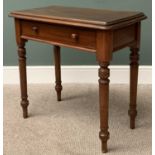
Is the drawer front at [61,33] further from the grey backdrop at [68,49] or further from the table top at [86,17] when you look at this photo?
the grey backdrop at [68,49]

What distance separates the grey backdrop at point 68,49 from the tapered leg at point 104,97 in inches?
42.4

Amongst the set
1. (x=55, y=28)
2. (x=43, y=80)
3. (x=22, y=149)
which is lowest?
(x=22, y=149)

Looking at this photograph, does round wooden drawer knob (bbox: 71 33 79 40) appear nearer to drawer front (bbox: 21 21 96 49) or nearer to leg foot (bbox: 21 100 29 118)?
drawer front (bbox: 21 21 96 49)

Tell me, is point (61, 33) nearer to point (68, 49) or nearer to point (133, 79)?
point (133, 79)

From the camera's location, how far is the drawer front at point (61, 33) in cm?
159

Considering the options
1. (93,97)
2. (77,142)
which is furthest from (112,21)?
(93,97)

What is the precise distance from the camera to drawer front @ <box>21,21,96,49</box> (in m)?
1.59

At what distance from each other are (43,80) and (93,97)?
547 millimetres

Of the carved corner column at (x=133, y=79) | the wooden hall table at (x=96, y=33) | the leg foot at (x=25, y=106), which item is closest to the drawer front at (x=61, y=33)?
the wooden hall table at (x=96, y=33)

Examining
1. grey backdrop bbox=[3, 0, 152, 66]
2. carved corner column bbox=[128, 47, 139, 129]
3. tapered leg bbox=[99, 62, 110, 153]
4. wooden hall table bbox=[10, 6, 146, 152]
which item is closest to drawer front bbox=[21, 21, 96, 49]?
wooden hall table bbox=[10, 6, 146, 152]

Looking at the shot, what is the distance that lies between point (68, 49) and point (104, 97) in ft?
3.75

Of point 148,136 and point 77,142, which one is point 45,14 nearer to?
point 77,142

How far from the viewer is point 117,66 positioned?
269 cm

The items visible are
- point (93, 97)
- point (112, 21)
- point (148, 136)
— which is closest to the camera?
point (112, 21)
